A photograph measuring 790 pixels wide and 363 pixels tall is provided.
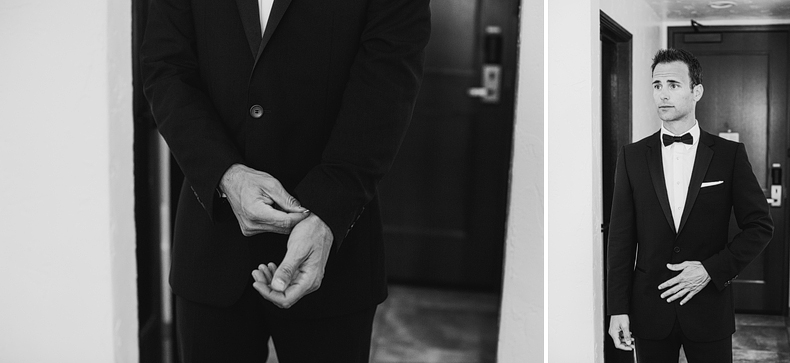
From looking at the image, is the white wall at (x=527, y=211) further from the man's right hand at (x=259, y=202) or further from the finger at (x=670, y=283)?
the man's right hand at (x=259, y=202)

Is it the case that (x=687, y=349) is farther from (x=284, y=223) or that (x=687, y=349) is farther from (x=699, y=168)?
(x=284, y=223)

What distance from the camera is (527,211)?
5.79ft

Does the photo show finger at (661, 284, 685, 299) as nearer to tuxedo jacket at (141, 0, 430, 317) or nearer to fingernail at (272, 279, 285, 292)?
tuxedo jacket at (141, 0, 430, 317)

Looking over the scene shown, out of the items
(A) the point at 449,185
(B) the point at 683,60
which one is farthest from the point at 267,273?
(A) the point at 449,185

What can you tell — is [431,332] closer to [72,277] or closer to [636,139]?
[636,139]

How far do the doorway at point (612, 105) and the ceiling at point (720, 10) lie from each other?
0.11 metres

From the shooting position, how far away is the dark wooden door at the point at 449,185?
218cm

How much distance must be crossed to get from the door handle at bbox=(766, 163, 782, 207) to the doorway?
348 mm

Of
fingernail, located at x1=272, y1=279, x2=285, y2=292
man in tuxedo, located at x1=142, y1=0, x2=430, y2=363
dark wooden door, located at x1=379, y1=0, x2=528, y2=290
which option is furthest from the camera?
dark wooden door, located at x1=379, y1=0, x2=528, y2=290

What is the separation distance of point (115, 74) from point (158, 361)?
0.77m

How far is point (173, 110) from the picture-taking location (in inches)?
39.4

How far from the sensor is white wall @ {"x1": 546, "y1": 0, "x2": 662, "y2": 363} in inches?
69.4

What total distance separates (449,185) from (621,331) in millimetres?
813

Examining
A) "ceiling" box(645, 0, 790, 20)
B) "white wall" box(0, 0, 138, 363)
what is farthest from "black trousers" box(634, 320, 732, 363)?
"white wall" box(0, 0, 138, 363)
